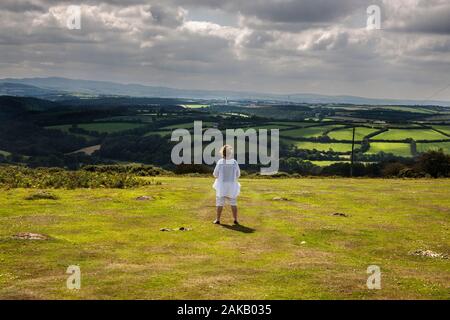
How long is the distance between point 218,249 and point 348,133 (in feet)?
418

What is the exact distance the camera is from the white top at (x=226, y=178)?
24359mm

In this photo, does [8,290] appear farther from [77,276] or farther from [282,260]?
[282,260]

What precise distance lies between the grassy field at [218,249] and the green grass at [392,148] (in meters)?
84.1

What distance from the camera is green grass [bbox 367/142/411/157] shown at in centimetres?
11389

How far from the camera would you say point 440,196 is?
128 feet

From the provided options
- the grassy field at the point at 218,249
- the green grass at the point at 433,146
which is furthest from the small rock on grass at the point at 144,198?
the green grass at the point at 433,146

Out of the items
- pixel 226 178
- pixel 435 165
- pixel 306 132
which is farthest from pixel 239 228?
pixel 306 132

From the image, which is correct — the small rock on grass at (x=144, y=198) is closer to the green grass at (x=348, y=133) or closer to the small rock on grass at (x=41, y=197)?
the small rock on grass at (x=41, y=197)

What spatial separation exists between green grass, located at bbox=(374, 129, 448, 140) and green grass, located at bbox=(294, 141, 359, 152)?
1456 centimetres

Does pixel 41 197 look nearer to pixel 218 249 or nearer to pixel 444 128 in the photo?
pixel 218 249

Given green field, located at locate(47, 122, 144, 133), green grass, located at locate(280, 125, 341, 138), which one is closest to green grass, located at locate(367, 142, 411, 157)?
green grass, located at locate(280, 125, 341, 138)

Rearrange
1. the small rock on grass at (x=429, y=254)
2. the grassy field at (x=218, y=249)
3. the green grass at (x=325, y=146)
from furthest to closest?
the green grass at (x=325, y=146) → the small rock on grass at (x=429, y=254) → the grassy field at (x=218, y=249)

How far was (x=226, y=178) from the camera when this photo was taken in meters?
24.5

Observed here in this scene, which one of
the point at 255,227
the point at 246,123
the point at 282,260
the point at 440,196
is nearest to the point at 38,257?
the point at 282,260
